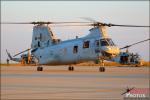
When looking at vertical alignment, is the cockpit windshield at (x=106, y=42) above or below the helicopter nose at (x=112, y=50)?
above

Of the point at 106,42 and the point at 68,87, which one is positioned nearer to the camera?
the point at 68,87

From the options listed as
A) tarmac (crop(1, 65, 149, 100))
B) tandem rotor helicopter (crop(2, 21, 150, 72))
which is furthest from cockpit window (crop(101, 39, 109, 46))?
tarmac (crop(1, 65, 149, 100))

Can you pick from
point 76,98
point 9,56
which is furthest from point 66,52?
point 9,56

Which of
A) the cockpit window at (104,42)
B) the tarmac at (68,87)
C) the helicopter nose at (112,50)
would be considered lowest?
Result: the tarmac at (68,87)


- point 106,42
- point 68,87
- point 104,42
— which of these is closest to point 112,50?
point 106,42

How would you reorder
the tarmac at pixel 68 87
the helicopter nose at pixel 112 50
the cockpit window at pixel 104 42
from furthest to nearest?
1. the cockpit window at pixel 104 42
2. the helicopter nose at pixel 112 50
3. the tarmac at pixel 68 87

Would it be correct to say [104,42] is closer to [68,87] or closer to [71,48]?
[71,48]

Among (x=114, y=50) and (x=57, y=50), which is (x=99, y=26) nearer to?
(x=114, y=50)

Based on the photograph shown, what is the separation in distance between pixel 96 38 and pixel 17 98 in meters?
22.9

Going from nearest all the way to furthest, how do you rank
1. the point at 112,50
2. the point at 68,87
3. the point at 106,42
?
the point at 68,87, the point at 112,50, the point at 106,42

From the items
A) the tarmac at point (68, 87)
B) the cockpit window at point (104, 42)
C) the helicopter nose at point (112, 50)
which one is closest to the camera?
the tarmac at point (68, 87)

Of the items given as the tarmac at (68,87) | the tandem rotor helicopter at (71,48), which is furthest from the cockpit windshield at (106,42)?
the tarmac at (68,87)

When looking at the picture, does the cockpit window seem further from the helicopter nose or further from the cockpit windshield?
the helicopter nose

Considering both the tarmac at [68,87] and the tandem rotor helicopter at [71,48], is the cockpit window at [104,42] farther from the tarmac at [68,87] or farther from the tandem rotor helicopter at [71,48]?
the tarmac at [68,87]
